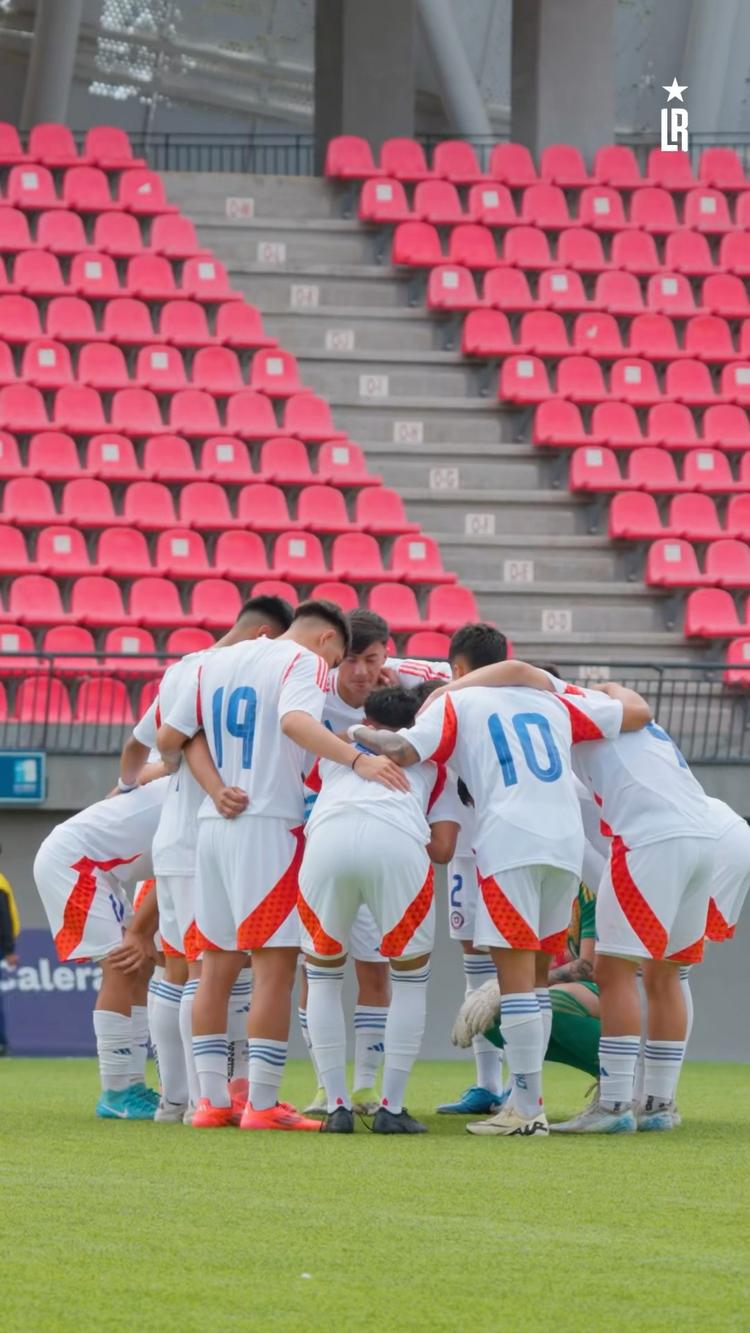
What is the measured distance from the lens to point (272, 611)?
297 inches

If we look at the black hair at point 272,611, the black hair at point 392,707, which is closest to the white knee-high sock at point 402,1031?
the black hair at point 392,707

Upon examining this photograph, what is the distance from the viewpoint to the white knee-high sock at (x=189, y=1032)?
714 cm

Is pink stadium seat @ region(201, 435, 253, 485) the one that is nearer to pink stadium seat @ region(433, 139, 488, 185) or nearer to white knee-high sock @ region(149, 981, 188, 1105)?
pink stadium seat @ region(433, 139, 488, 185)

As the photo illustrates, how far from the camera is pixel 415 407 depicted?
1744 centimetres

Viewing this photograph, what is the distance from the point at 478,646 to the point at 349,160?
1309 centimetres

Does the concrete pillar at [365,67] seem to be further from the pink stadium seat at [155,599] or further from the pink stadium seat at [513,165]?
the pink stadium seat at [155,599]

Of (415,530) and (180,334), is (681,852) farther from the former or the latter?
(180,334)

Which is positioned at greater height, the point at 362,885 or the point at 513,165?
the point at 513,165

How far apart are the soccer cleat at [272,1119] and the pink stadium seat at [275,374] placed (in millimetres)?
10390

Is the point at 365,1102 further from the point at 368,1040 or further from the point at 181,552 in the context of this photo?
the point at 181,552

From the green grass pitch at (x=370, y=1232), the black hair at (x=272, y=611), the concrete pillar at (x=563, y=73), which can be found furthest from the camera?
the concrete pillar at (x=563, y=73)

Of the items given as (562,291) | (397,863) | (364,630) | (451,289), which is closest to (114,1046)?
(397,863)

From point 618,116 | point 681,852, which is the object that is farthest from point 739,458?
point 618,116

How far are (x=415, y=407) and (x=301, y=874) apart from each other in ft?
36.2
